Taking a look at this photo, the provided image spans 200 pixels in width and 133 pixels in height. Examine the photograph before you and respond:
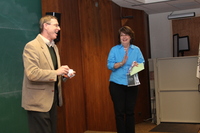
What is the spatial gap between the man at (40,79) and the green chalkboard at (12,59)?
96cm

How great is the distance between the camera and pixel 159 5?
646cm

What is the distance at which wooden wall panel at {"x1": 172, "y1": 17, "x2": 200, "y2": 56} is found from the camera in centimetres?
712

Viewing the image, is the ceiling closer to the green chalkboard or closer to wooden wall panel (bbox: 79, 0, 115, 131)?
wooden wall panel (bbox: 79, 0, 115, 131)

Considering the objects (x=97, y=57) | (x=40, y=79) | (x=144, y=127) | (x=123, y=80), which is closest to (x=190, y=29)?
(x=144, y=127)

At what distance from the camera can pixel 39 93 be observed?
291 cm

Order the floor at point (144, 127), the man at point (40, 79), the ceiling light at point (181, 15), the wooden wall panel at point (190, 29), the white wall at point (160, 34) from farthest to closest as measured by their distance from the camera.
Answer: the white wall at point (160, 34), the wooden wall panel at point (190, 29), the ceiling light at point (181, 15), the floor at point (144, 127), the man at point (40, 79)

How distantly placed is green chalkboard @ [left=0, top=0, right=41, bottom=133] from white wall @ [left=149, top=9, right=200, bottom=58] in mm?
3786

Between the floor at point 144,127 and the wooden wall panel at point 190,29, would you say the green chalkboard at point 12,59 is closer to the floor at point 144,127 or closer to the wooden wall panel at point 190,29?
the floor at point 144,127

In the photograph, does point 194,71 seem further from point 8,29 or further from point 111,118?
point 8,29

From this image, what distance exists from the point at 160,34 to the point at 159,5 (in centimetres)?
102

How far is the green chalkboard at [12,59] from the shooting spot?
3.78 meters

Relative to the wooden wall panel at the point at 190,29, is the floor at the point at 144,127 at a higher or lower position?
lower

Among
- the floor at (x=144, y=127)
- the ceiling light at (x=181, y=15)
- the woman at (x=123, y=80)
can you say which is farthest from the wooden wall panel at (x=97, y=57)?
the ceiling light at (x=181, y=15)

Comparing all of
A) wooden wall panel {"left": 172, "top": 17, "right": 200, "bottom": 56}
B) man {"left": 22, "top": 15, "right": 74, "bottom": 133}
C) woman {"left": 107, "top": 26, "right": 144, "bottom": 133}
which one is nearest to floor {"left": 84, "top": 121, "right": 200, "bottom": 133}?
woman {"left": 107, "top": 26, "right": 144, "bottom": 133}
